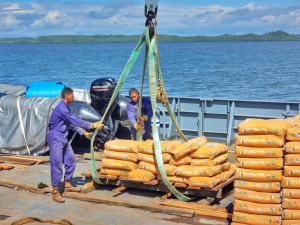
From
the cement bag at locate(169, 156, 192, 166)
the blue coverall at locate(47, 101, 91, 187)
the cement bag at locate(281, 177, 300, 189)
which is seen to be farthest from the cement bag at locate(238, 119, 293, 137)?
the blue coverall at locate(47, 101, 91, 187)

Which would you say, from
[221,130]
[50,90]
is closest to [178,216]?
[221,130]

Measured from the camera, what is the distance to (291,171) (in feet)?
21.3

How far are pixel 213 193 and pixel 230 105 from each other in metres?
7.06

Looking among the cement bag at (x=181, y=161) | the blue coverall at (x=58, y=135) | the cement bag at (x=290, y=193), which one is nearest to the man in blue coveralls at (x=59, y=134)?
the blue coverall at (x=58, y=135)

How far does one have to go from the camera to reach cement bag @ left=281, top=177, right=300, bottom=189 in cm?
642

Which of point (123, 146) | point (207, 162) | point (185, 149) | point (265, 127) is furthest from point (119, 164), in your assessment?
point (265, 127)

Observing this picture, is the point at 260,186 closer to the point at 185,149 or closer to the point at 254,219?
the point at 254,219

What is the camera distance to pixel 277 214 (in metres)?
6.54

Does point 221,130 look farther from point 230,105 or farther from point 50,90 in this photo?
point 50,90

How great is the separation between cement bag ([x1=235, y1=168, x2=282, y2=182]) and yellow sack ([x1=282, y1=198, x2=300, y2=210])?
332 millimetres

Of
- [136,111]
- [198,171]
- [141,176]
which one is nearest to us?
[198,171]

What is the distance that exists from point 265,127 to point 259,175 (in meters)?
0.75

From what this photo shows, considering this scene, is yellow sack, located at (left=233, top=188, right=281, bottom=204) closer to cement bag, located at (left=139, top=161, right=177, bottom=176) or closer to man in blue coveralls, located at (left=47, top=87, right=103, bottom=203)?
cement bag, located at (left=139, top=161, right=177, bottom=176)

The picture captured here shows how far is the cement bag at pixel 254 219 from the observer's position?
6.53 metres
